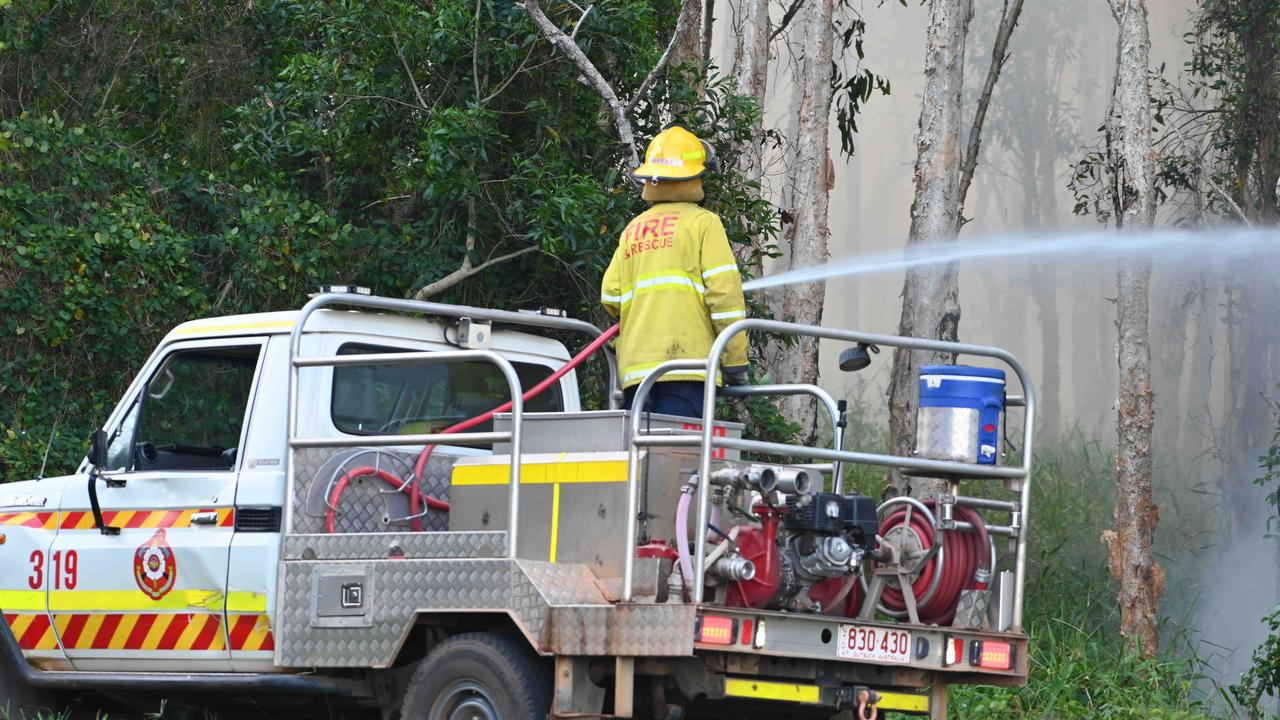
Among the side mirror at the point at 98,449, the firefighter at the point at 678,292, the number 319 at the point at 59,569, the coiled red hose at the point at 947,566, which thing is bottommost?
the number 319 at the point at 59,569

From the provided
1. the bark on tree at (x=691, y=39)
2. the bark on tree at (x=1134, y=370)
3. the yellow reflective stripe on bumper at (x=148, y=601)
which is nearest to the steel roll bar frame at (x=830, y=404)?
the yellow reflective stripe on bumper at (x=148, y=601)

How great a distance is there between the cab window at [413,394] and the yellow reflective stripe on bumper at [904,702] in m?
2.21

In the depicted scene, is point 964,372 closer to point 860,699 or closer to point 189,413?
point 860,699

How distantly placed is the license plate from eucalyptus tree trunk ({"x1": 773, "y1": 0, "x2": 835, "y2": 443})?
910 cm

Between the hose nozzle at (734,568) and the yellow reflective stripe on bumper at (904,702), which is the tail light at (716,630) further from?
the yellow reflective stripe on bumper at (904,702)

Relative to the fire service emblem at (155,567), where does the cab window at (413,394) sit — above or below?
above

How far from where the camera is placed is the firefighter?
6.66m

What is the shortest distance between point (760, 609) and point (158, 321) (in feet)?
22.7

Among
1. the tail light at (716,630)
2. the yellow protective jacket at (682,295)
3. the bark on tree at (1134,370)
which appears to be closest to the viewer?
the tail light at (716,630)

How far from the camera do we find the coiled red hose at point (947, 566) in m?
6.33

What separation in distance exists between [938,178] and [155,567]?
859 centimetres

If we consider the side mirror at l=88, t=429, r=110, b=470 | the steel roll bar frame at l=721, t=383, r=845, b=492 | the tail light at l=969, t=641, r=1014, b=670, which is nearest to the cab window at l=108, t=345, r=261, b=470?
the side mirror at l=88, t=429, r=110, b=470

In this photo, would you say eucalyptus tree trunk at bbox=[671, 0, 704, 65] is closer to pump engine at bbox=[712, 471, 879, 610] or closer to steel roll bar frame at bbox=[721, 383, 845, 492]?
→ steel roll bar frame at bbox=[721, 383, 845, 492]

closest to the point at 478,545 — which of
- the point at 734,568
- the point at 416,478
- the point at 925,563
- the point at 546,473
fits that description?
the point at 546,473
